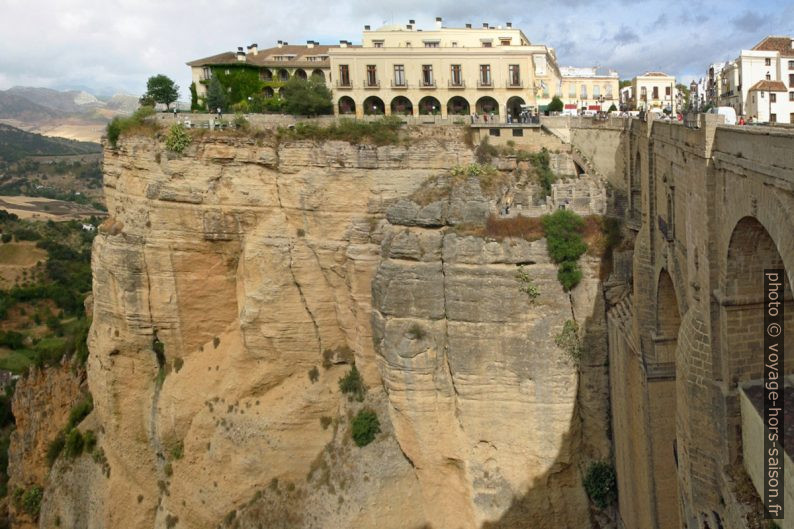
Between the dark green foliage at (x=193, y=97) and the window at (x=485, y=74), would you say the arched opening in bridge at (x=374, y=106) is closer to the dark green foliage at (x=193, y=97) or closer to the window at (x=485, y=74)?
the window at (x=485, y=74)

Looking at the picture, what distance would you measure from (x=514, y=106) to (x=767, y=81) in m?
12.0

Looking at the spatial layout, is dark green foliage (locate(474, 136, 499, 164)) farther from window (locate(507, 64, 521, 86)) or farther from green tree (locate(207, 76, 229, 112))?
green tree (locate(207, 76, 229, 112))

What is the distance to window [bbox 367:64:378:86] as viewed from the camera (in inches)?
1228

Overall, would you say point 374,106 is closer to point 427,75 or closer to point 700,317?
point 427,75

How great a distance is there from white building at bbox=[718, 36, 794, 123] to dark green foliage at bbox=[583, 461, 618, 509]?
1058cm

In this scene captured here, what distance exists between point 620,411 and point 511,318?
149 inches

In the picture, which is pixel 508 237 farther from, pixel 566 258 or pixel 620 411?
pixel 620 411

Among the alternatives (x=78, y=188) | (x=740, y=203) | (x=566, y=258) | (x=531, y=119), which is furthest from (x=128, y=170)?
(x=78, y=188)

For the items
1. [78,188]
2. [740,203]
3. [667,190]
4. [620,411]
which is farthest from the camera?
[78,188]

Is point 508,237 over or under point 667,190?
under

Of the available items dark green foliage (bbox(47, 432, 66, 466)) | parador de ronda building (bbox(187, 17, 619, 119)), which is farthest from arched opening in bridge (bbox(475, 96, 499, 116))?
dark green foliage (bbox(47, 432, 66, 466))

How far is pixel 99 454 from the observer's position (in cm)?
3023

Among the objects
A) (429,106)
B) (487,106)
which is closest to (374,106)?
(429,106)

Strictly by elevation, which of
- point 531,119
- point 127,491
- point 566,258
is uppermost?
point 531,119
